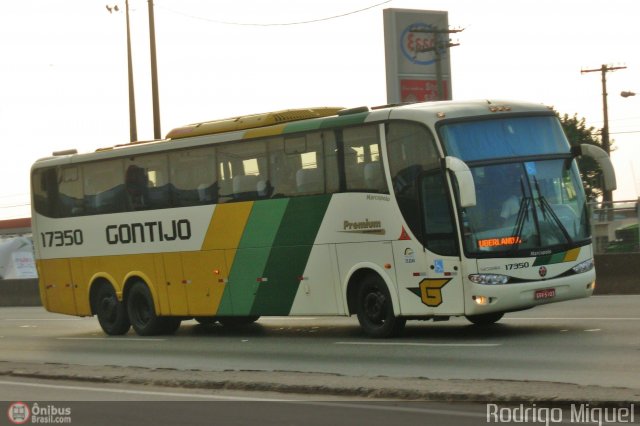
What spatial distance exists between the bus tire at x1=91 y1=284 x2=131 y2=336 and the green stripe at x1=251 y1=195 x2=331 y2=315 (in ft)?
12.8

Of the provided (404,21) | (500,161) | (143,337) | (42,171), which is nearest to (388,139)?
(500,161)

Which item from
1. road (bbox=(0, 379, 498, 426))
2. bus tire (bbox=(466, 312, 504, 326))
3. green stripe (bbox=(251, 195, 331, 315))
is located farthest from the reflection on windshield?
road (bbox=(0, 379, 498, 426))

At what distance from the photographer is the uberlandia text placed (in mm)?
9445

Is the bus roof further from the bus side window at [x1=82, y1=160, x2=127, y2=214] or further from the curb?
the curb

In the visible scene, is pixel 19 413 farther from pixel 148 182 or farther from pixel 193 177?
pixel 148 182

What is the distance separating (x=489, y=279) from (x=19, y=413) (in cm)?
698

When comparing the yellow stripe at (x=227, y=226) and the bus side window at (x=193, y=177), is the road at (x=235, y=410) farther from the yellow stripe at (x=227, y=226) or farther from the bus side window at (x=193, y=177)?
the bus side window at (x=193, y=177)

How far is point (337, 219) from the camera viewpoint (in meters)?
18.4

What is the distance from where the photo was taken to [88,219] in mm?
23375

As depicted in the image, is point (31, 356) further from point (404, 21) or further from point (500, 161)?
point (404, 21)

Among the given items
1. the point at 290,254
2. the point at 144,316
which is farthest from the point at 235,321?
the point at 290,254

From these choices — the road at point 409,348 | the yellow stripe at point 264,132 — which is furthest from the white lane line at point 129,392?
the yellow stripe at point 264,132

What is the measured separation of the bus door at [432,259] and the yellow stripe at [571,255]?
1.56 metres

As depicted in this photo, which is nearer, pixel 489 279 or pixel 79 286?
pixel 489 279
